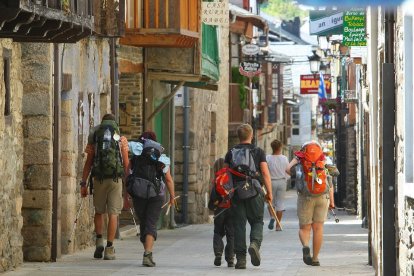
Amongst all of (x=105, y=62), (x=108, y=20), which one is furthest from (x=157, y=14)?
(x=108, y=20)

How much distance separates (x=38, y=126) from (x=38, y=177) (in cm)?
60

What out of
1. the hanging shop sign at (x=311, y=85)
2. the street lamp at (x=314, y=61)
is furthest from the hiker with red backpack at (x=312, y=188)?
the hanging shop sign at (x=311, y=85)

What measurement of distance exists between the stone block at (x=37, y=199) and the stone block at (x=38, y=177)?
0.05 m

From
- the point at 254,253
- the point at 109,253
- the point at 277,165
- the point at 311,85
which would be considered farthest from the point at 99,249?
the point at 311,85

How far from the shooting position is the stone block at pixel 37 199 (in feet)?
53.6

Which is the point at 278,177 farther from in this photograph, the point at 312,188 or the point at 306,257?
the point at 312,188

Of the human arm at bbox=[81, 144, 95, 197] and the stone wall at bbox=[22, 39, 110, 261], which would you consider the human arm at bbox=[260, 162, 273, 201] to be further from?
the stone wall at bbox=[22, 39, 110, 261]

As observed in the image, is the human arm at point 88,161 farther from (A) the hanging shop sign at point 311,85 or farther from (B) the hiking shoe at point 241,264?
(A) the hanging shop sign at point 311,85

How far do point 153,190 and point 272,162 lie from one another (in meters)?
9.60

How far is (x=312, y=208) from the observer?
15656 mm

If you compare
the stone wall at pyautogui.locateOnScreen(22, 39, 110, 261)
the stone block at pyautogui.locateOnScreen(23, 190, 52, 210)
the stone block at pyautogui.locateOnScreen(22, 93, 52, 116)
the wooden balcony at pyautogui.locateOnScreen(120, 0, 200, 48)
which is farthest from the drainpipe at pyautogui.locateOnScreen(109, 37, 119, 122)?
the stone block at pyautogui.locateOnScreen(23, 190, 52, 210)

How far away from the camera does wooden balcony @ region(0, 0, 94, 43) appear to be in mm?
10348

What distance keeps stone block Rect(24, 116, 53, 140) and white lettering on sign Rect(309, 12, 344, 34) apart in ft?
43.4

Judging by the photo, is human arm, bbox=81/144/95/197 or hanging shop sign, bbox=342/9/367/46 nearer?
human arm, bbox=81/144/95/197
